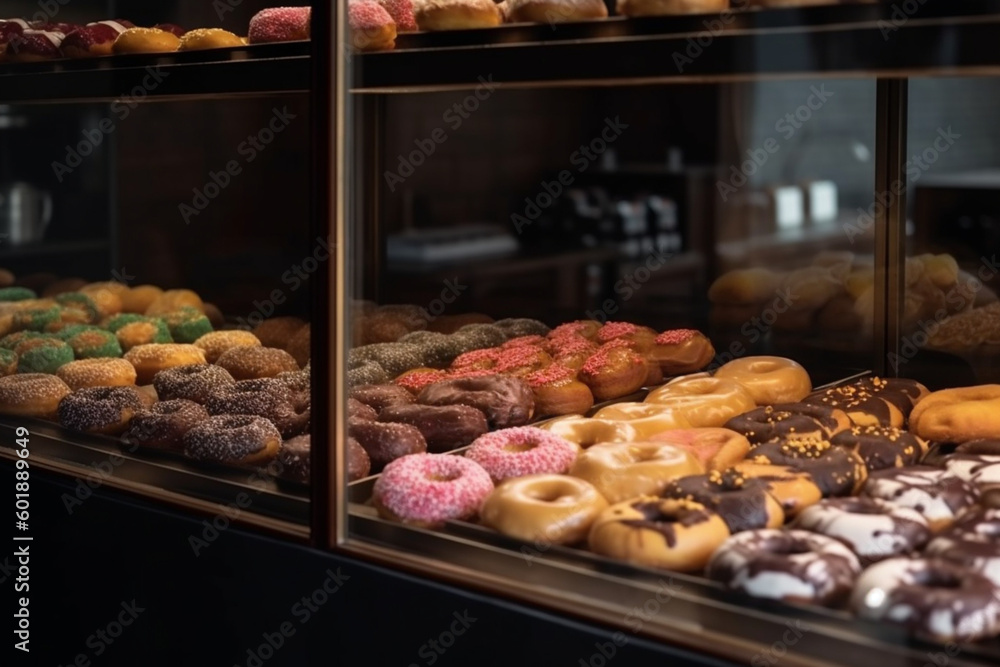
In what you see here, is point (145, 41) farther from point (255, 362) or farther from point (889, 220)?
point (889, 220)

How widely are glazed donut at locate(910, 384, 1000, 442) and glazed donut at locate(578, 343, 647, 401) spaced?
44cm

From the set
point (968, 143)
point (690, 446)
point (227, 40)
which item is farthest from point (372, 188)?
point (968, 143)

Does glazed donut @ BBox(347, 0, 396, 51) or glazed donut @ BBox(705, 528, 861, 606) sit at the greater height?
glazed donut @ BBox(347, 0, 396, 51)

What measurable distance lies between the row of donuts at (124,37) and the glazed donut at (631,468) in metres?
0.76

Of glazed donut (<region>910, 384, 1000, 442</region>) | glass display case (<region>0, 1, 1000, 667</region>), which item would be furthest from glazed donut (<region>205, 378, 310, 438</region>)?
glazed donut (<region>910, 384, 1000, 442</region>)

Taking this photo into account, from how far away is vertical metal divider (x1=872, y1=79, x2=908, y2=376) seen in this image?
6.45 ft

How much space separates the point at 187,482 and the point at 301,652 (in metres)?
0.33

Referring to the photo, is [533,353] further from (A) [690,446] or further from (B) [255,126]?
(B) [255,126]

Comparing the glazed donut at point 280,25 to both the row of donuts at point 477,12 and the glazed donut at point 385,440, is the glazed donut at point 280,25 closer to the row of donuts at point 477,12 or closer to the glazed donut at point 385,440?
the row of donuts at point 477,12

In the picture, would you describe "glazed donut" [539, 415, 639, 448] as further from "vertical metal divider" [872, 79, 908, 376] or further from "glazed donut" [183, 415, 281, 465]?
"vertical metal divider" [872, 79, 908, 376]

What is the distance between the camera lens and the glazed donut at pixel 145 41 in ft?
6.28

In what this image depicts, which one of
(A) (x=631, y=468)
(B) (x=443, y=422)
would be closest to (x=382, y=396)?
(B) (x=443, y=422)

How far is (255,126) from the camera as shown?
142 inches

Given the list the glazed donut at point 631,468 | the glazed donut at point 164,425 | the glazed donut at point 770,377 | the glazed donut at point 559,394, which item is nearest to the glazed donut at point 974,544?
the glazed donut at point 631,468
